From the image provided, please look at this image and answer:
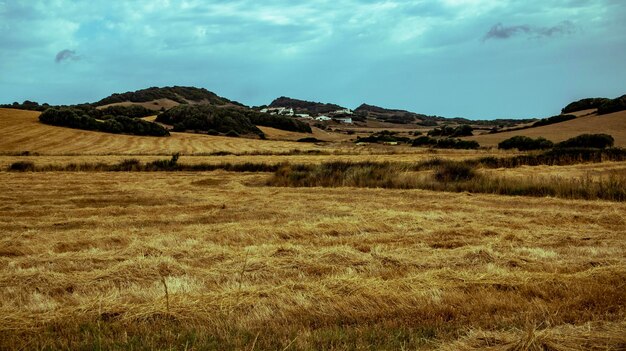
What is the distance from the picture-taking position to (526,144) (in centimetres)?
6069

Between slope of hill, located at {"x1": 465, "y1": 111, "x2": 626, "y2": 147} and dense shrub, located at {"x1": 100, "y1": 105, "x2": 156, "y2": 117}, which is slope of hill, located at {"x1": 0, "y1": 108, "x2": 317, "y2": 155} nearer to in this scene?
slope of hill, located at {"x1": 465, "y1": 111, "x2": 626, "y2": 147}

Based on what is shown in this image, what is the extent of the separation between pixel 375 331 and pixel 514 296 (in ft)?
8.03

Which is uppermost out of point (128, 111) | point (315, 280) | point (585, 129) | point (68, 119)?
point (128, 111)

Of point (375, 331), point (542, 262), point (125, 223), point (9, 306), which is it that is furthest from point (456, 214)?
point (9, 306)

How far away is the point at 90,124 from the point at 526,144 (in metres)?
61.3

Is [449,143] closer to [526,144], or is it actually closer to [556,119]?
[526,144]

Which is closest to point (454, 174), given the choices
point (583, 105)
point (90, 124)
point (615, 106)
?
point (90, 124)

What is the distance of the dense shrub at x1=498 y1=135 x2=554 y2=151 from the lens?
58.0 m

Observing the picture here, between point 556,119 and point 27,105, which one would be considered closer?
point 556,119

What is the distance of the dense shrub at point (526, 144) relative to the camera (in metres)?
58.0

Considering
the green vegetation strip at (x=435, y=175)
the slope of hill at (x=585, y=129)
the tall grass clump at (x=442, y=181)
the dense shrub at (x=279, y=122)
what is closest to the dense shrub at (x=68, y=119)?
the green vegetation strip at (x=435, y=175)

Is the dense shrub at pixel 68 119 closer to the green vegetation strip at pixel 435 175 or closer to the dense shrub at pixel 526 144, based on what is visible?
the green vegetation strip at pixel 435 175

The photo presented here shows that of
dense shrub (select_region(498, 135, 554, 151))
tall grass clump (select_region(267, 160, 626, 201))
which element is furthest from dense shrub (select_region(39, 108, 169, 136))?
tall grass clump (select_region(267, 160, 626, 201))

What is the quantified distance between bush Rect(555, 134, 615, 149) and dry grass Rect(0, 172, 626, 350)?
1656 inches
